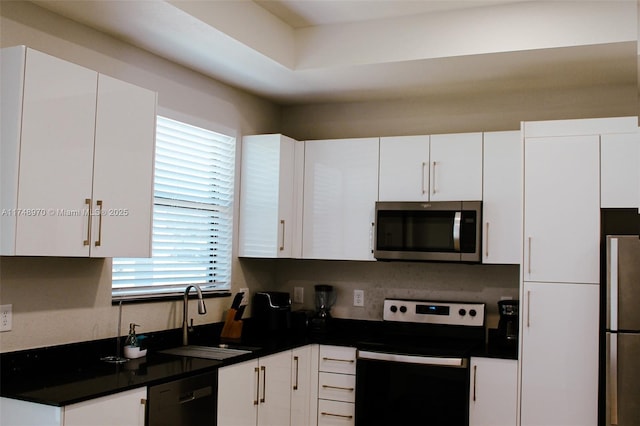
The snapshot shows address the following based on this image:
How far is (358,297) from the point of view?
4.66 m

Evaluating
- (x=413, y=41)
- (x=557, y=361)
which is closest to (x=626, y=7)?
(x=413, y=41)

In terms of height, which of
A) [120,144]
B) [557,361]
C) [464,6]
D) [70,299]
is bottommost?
[557,361]

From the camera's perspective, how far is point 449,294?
14.4 feet

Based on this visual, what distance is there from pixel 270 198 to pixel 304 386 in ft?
3.94

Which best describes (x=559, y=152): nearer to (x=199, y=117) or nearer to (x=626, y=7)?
(x=626, y=7)

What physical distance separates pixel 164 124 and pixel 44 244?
136cm

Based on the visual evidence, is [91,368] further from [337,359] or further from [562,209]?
[562,209]

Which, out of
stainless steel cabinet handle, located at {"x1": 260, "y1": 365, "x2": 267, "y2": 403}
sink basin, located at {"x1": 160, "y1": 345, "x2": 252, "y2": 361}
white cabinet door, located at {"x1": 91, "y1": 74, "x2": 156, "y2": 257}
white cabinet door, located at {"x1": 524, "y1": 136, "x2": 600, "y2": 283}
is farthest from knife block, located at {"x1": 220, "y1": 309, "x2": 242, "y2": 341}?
white cabinet door, located at {"x1": 524, "y1": 136, "x2": 600, "y2": 283}

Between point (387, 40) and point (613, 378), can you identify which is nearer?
point (613, 378)

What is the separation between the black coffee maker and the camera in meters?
3.96

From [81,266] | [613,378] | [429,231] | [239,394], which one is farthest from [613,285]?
[81,266]

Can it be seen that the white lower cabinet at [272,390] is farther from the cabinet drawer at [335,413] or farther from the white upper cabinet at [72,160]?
the white upper cabinet at [72,160]

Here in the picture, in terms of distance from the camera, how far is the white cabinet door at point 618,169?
11.6 ft

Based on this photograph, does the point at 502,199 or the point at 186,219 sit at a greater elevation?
the point at 502,199
